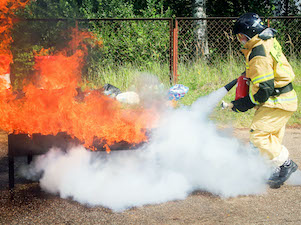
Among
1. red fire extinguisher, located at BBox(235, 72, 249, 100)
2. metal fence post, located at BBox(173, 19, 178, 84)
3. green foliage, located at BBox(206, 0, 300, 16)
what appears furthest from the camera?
green foliage, located at BBox(206, 0, 300, 16)

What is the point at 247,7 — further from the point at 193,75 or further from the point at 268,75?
the point at 268,75

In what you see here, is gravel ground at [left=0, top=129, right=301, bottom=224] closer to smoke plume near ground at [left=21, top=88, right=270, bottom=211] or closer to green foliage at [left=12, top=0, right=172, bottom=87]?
smoke plume near ground at [left=21, top=88, right=270, bottom=211]

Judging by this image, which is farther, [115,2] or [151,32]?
[115,2]

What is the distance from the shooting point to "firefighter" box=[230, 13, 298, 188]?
139 inches

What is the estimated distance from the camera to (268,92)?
354cm

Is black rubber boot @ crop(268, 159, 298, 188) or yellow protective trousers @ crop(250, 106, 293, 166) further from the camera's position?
black rubber boot @ crop(268, 159, 298, 188)

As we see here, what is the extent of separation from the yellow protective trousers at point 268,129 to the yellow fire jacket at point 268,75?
3.2 inches

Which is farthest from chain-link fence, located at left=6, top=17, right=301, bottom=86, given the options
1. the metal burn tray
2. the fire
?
the metal burn tray

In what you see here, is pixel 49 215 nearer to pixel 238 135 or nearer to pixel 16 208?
pixel 16 208

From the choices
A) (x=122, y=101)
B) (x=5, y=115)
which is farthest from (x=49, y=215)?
(x=122, y=101)

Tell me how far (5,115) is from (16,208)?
1074 mm

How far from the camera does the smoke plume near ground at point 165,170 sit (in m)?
3.79

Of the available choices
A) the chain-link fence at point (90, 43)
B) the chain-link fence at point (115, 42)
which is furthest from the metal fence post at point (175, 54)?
the chain-link fence at point (90, 43)

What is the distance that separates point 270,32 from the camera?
3635 millimetres
